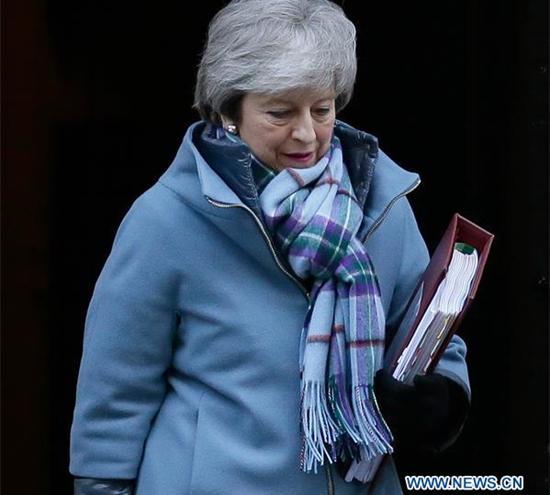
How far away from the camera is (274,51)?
114 inches

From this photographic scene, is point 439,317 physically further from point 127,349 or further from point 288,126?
point 127,349

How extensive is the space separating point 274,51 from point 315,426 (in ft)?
2.37

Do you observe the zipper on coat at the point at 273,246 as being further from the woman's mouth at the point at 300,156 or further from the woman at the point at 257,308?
the woman's mouth at the point at 300,156

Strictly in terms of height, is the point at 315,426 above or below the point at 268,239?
→ below

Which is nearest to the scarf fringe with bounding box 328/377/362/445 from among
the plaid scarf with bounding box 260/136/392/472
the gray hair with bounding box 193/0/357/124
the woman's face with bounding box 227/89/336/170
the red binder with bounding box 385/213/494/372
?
the plaid scarf with bounding box 260/136/392/472

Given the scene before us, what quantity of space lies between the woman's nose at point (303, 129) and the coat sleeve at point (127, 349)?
315mm

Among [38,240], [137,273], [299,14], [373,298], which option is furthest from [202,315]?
[38,240]

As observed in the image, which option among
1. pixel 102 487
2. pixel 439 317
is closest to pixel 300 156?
pixel 439 317

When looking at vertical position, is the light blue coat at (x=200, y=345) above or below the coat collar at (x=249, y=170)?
below

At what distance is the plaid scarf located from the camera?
2930 mm

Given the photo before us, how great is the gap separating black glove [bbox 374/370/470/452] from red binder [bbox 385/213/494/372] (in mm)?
41

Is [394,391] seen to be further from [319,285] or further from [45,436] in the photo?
[45,436]

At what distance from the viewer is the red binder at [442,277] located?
288cm

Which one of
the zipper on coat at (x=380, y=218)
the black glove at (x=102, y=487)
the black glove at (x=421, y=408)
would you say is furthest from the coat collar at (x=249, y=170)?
the black glove at (x=102, y=487)
